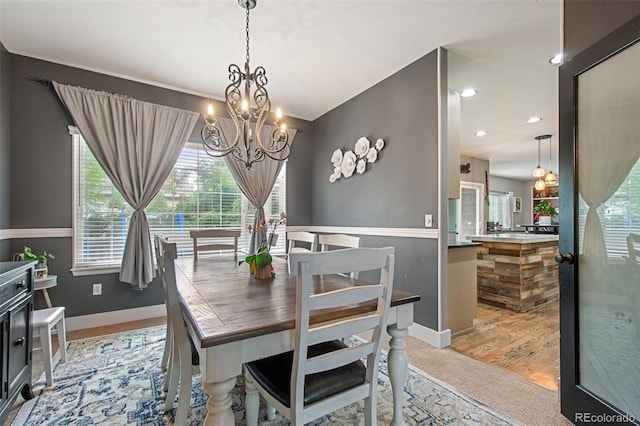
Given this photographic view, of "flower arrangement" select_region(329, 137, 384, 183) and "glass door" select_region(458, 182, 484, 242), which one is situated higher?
"flower arrangement" select_region(329, 137, 384, 183)

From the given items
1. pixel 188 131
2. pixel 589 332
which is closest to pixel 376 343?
pixel 589 332

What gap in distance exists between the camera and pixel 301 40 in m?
2.46

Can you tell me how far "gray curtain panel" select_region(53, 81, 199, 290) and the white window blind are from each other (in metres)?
3.66

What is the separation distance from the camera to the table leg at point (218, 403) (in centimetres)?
99

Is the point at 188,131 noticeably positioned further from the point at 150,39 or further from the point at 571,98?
the point at 571,98

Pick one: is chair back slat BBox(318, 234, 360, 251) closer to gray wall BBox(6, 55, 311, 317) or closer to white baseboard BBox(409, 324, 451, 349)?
white baseboard BBox(409, 324, 451, 349)

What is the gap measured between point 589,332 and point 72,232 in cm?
417

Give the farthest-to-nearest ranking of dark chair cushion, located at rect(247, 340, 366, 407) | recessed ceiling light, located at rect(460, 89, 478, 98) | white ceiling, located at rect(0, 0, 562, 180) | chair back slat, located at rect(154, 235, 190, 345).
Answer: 1. recessed ceiling light, located at rect(460, 89, 478, 98)
2. white ceiling, located at rect(0, 0, 562, 180)
3. chair back slat, located at rect(154, 235, 190, 345)
4. dark chair cushion, located at rect(247, 340, 366, 407)

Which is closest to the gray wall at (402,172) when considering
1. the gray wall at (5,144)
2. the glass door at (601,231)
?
the glass door at (601,231)

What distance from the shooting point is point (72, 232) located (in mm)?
2861

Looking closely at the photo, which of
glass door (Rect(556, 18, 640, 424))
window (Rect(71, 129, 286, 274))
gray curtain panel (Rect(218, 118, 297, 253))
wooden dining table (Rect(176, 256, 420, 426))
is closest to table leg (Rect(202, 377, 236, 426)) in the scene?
wooden dining table (Rect(176, 256, 420, 426))

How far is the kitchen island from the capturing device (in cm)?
346

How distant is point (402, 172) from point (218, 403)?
2.52m

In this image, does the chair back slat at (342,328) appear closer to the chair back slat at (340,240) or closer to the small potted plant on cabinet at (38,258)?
the chair back slat at (340,240)
